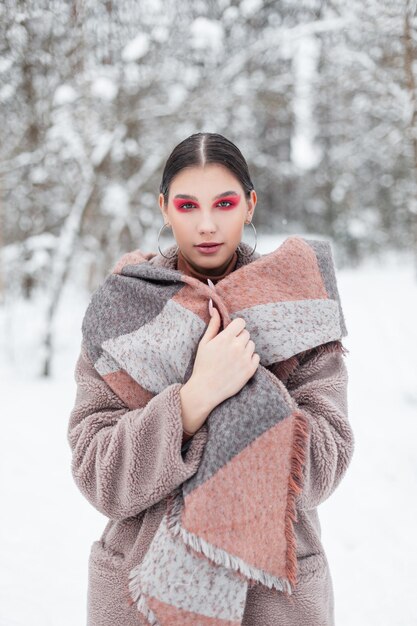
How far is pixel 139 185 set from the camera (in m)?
8.73

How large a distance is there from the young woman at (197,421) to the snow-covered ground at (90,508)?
1494mm

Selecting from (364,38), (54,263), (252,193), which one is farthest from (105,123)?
(252,193)

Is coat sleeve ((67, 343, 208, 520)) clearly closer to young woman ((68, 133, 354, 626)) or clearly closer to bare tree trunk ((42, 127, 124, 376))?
young woman ((68, 133, 354, 626))

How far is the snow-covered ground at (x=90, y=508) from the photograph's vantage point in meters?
2.52

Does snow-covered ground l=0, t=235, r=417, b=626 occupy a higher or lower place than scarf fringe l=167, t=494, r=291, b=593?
lower

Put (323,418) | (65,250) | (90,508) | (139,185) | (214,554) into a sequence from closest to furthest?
1. (214,554)
2. (323,418)
3. (90,508)
4. (65,250)
5. (139,185)

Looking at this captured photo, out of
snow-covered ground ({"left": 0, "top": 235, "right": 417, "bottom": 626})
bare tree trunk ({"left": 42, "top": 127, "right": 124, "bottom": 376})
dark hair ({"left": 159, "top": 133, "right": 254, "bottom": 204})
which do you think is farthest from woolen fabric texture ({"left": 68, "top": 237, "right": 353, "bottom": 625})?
bare tree trunk ({"left": 42, "top": 127, "right": 124, "bottom": 376})

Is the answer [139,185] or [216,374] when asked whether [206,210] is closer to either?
[216,374]

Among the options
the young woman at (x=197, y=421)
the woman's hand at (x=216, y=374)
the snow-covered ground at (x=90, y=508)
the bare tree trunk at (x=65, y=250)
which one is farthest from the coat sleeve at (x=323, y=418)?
the bare tree trunk at (x=65, y=250)

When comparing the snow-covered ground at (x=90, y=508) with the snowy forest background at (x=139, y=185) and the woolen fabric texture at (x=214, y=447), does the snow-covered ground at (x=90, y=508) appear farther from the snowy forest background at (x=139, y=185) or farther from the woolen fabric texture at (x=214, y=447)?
the woolen fabric texture at (x=214, y=447)

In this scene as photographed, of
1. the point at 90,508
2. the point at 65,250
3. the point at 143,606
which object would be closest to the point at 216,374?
the point at 143,606

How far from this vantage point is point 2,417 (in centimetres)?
488

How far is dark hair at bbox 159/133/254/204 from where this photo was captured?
1200 mm

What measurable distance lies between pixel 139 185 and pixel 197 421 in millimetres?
8130
